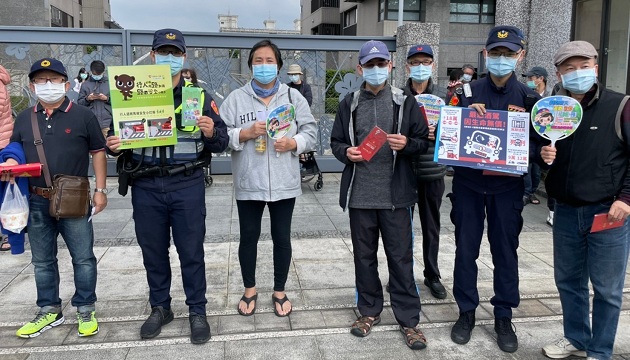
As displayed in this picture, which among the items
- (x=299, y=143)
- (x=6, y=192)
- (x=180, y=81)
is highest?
(x=180, y=81)

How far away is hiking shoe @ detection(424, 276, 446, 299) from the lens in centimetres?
454

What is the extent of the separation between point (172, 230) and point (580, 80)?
9.87 ft

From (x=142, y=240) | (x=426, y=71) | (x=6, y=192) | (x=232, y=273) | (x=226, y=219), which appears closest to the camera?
(x=6, y=192)

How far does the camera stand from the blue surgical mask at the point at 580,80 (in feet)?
10.5

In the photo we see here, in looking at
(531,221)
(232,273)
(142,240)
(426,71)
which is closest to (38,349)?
(142,240)

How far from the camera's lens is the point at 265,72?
12.7 feet

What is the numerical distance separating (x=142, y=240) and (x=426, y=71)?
2.73 metres

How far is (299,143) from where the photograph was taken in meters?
3.90

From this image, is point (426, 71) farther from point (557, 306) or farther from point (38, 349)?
point (38, 349)

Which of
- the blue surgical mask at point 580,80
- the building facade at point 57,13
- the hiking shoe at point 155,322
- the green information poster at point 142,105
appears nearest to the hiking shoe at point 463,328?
the blue surgical mask at point 580,80

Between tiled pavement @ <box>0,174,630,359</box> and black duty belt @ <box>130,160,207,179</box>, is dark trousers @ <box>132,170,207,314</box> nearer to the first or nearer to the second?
black duty belt @ <box>130,160,207,179</box>

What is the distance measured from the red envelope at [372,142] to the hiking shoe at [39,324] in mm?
2713

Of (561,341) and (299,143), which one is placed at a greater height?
(299,143)

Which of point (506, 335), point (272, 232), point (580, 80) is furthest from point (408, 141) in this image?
point (506, 335)
